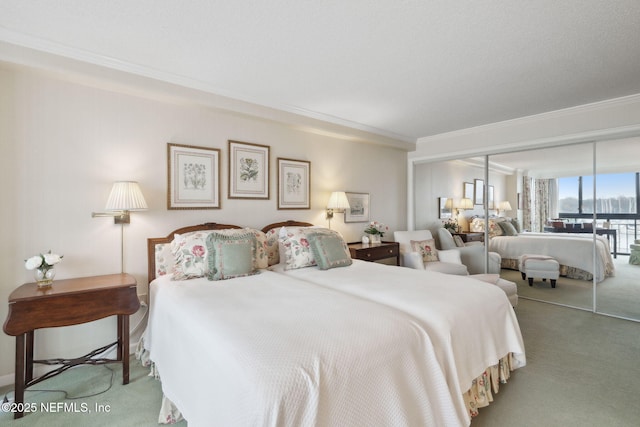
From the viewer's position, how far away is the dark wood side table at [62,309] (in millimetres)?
1870

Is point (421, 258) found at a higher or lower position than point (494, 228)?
lower

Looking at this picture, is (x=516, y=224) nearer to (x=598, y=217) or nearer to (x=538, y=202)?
(x=538, y=202)

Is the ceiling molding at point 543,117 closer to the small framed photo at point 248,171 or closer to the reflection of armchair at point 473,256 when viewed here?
the reflection of armchair at point 473,256

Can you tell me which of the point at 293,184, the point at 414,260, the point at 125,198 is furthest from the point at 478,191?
the point at 125,198

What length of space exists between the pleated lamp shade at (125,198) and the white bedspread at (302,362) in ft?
3.11

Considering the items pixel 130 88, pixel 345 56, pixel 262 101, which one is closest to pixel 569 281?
pixel 345 56

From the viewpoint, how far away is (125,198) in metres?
2.42

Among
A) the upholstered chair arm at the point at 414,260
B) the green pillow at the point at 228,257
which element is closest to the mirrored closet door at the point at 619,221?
the upholstered chair arm at the point at 414,260

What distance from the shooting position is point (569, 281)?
3854 millimetres

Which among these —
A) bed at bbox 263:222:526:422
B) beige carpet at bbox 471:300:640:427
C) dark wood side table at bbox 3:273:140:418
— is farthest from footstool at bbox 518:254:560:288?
dark wood side table at bbox 3:273:140:418

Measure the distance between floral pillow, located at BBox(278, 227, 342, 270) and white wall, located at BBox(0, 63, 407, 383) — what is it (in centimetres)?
66

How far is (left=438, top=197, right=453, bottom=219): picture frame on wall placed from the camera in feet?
16.6

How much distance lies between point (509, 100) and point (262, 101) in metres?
2.73

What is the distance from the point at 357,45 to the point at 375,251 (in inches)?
102
